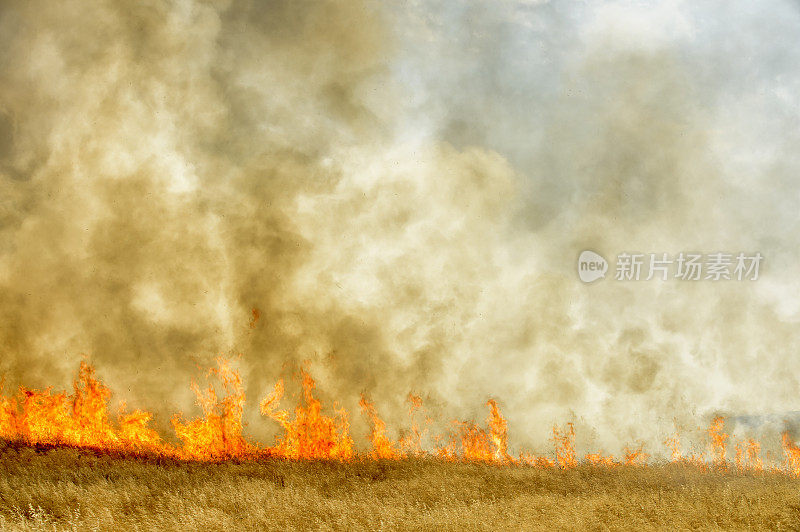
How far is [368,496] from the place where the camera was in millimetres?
10750

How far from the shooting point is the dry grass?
9570 mm

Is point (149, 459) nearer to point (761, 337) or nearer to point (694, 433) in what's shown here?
point (694, 433)

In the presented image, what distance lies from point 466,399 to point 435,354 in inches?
54.8

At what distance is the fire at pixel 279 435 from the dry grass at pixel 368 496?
101 centimetres

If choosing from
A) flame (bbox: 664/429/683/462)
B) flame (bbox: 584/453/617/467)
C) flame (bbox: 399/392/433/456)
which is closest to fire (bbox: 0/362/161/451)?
flame (bbox: 399/392/433/456)

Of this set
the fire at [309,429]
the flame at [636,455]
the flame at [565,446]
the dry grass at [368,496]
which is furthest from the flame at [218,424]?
the flame at [636,455]

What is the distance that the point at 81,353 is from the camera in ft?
49.7

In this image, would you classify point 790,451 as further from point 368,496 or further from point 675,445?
point 368,496

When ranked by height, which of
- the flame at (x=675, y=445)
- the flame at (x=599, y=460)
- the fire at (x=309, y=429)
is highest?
the flame at (x=675, y=445)

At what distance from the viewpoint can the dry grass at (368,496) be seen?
957 centimetres

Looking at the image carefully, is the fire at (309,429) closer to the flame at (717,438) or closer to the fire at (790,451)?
the flame at (717,438)

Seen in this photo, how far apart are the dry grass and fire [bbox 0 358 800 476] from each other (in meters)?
1.01

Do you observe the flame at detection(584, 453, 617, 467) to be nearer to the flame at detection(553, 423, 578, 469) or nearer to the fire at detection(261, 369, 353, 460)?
the flame at detection(553, 423, 578, 469)

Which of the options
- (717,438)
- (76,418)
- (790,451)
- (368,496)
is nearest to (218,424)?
(76,418)
